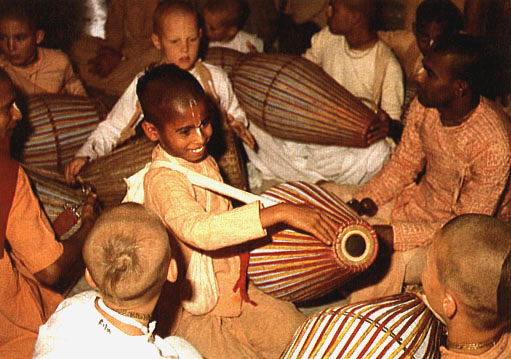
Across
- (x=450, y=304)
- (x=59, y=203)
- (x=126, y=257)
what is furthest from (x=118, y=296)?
(x=59, y=203)

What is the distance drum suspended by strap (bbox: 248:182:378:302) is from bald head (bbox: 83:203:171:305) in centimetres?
95

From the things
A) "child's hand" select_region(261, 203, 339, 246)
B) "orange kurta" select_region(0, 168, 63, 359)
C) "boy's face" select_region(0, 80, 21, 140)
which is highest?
"boy's face" select_region(0, 80, 21, 140)

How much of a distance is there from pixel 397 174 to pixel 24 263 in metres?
2.15

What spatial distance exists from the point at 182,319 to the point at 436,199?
1.58 meters

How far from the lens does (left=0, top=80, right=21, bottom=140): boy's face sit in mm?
2709

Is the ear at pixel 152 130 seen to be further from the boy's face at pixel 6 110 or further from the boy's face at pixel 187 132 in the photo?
the boy's face at pixel 6 110

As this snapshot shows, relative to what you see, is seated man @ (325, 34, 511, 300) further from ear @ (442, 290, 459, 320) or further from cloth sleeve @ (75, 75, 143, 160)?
cloth sleeve @ (75, 75, 143, 160)

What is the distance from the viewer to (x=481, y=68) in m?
2.94

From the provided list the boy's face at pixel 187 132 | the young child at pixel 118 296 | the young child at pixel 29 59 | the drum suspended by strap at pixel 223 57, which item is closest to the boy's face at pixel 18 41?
the young child at pixel 29 59

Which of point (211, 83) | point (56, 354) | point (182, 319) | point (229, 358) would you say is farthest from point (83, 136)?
point (56, 354)

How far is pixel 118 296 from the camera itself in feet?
5.99

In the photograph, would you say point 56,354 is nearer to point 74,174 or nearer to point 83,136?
point 74,174

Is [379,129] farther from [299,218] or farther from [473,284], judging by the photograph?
[473,284]

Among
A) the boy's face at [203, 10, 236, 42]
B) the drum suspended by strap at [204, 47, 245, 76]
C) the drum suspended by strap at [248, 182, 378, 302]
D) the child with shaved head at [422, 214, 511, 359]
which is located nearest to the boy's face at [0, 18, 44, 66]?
the drum suspended by strap at [204, 47, 245, 76]
